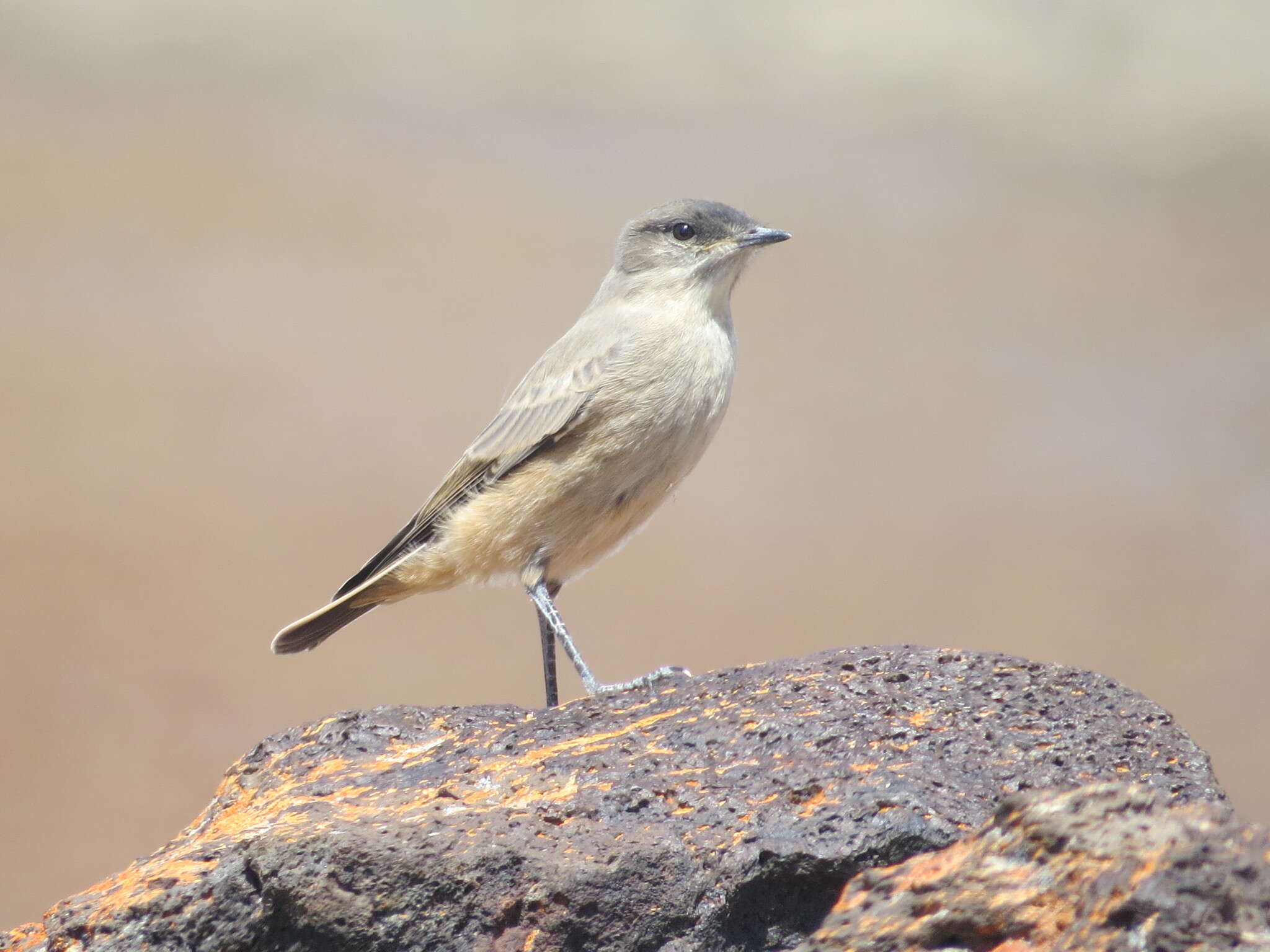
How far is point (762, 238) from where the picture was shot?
6242mm

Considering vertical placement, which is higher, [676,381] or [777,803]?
[676,381]

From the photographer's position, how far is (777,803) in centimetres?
319

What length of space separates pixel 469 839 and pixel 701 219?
400 centimetres

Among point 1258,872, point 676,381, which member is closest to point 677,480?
point 676,381

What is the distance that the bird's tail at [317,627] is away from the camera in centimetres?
601

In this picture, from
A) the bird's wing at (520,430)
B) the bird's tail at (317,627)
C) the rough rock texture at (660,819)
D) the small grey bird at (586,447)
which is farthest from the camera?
the bird's tail at (317,627)

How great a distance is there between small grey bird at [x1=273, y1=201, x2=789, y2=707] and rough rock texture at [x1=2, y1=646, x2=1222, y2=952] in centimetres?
143

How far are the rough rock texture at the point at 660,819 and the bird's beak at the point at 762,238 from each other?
2.98 meters

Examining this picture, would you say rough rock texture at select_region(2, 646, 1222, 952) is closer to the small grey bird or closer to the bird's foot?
the bird's foot

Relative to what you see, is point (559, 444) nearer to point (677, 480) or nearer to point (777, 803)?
point (677, 480)

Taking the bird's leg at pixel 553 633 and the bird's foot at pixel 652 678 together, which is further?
the bird's leg at pixel 553 633

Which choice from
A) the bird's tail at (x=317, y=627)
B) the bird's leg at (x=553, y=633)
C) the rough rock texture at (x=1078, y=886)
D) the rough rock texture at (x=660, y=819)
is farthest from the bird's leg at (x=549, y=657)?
the rough rock texture at (x=1078, y=886)

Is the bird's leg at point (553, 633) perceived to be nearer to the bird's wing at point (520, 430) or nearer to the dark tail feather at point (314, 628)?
the bird's wing at point (520, 430)

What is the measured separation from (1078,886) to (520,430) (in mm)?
3874
